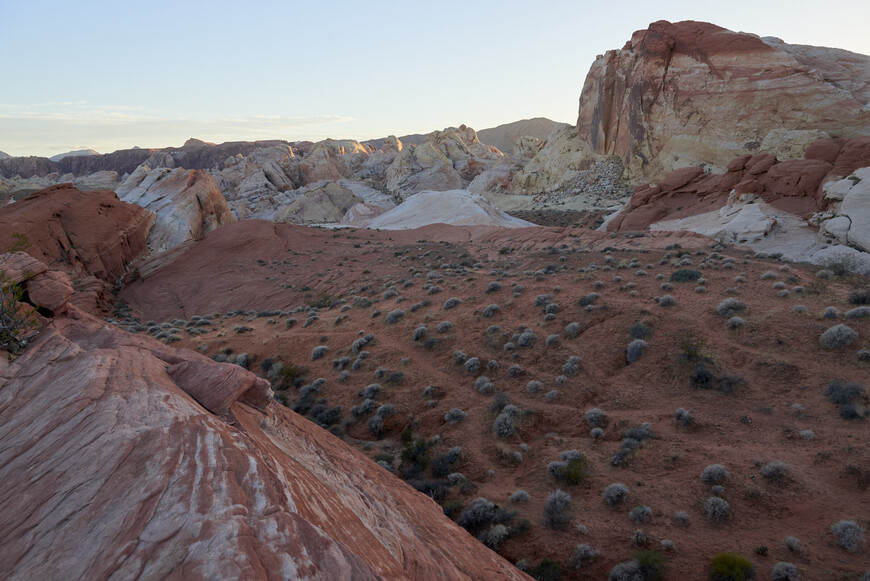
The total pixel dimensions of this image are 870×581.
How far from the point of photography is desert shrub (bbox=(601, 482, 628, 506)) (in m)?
7.53

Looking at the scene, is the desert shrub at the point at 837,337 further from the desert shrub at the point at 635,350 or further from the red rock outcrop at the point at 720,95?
the red rock outcrop at the point at 720,95

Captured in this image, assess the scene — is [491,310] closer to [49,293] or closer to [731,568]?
[731,568]

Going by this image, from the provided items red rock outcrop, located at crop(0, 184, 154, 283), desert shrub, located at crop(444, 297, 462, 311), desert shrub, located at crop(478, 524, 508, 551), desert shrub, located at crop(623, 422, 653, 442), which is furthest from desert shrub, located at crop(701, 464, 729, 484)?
red rock outcrop, located at crop(0, 184, 154, 283)

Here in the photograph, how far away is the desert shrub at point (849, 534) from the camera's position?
6059 mm

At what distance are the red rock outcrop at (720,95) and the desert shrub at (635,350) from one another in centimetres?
4264

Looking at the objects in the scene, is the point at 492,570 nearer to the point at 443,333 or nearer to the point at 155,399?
the point at 155,399

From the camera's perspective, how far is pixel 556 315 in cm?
1415

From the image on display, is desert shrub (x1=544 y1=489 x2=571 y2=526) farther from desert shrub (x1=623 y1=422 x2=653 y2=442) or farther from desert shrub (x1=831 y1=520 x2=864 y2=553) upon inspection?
desert shrub (x1=831 y1=520 x2=864 y2=553)

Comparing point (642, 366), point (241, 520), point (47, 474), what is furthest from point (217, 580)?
point (642, 366)

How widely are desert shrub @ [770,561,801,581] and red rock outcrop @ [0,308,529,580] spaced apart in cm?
311

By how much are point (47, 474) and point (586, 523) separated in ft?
22.7

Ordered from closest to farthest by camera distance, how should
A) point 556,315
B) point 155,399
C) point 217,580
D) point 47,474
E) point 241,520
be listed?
point 217,580, point 241,520, point 47,474, point 155,399, point 556,315

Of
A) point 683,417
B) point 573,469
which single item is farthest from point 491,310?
point 573,469

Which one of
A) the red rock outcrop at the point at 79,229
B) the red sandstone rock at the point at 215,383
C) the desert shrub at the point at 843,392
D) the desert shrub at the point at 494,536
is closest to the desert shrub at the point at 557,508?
the desert shrub at the point at 494,536
